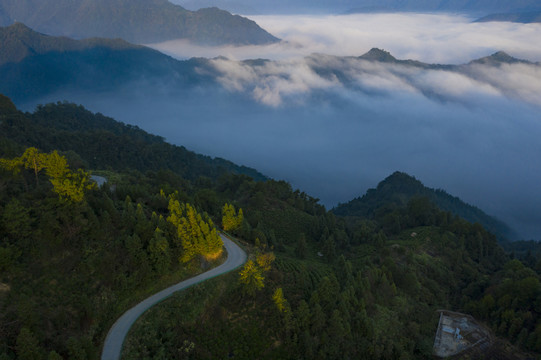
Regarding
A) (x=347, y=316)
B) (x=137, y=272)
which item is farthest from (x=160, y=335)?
(x=347, y=316)

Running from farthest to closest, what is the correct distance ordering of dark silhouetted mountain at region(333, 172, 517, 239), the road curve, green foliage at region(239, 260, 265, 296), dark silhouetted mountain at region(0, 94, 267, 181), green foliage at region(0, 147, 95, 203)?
1. dark silhouetted mountain at region(333, 172, 517, 239)
2. dark silhouetted mountain at region(0, 94, 267, 181)
3. green foliage at region(239, 260, 265, 296)
4. green foliage at region(0, 147, 95, 203)
5. the road curve

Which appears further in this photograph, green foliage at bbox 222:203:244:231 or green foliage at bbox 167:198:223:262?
green foliage at bbox 222:203:244:231

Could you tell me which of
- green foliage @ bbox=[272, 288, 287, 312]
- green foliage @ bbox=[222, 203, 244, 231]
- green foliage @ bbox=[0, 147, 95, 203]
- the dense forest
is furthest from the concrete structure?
green foliage @ bbox=[0, 147, 95, 203]

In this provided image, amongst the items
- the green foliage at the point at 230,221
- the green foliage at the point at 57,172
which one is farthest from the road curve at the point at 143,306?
the green foliage at the point at 57,172

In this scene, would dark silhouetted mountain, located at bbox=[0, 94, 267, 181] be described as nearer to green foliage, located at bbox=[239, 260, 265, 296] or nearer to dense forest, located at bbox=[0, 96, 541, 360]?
dense forest, located at bbox=[0, 96, 541, 360]

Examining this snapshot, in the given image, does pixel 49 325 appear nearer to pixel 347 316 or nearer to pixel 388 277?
pixel 347 316

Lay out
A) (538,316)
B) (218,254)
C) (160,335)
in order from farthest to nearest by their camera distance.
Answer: (538,316) → (218,254) → (160,335)

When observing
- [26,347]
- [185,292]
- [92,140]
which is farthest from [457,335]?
[92,140]

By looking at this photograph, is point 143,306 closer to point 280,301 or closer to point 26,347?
point 26,347

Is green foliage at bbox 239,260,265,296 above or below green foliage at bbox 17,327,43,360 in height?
below

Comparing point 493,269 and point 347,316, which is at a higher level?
point 347,316
